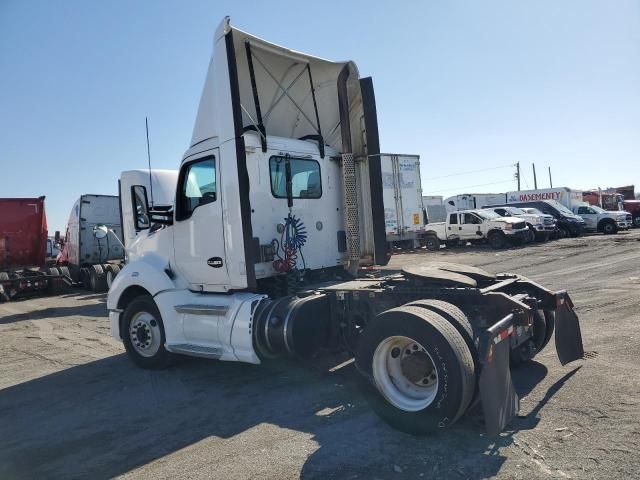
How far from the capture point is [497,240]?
24.0 m

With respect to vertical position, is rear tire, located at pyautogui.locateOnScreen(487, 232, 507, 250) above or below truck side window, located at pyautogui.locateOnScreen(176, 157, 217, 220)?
below

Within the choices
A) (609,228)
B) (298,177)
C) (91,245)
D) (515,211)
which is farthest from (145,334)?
(609,228)

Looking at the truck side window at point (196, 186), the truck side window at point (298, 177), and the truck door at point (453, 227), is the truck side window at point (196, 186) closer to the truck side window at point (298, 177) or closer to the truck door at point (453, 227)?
the truck side window at point (298, 177)

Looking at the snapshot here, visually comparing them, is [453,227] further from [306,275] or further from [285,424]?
[285,424]

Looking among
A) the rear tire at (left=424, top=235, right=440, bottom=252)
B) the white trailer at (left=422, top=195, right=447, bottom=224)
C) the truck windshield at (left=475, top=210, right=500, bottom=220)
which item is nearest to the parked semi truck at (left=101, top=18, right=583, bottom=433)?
the truck windshield at (left=475, top=210, right=500, bottom=220)

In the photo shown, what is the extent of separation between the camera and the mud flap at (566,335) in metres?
5.27

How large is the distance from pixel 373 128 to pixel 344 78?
89 centimetres

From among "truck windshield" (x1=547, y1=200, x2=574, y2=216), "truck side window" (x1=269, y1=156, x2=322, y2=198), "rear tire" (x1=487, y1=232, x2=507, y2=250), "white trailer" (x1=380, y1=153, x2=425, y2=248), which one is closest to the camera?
"truck side window" (x1=269, y1=156, x2=322, y2=198)

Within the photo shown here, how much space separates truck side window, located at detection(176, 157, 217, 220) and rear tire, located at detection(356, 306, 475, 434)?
289 centimetres

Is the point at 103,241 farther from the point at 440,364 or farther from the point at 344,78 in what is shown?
the point at 440,364

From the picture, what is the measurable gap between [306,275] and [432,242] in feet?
67.5

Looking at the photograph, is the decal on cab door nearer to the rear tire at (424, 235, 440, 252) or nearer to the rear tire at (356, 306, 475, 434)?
the rear tire at (356, 306, 475, 434)

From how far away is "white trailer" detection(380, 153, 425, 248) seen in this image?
1923 centimetres

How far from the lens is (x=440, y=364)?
391cm
